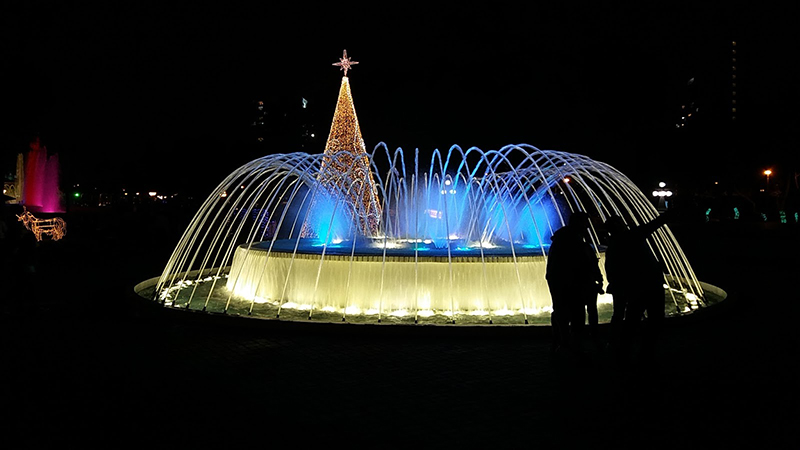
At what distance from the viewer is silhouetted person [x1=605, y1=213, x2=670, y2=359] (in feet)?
24.2

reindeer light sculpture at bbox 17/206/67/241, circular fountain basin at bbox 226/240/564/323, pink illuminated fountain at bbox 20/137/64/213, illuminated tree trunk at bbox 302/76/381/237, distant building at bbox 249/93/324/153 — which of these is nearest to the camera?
circular fountain basin at bbox 226/240/564/323

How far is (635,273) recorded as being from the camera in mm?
7363

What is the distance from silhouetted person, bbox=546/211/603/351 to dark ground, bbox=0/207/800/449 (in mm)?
664

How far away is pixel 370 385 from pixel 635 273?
3.31 meters

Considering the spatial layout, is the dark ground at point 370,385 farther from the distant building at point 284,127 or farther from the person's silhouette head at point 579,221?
the distant building at point 284,127

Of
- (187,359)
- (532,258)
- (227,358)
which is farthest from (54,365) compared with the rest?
(532,258)

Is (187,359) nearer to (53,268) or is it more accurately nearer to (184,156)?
(53,268)

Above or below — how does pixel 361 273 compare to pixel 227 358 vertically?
above

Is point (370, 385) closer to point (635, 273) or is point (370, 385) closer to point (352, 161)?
point (635, 273)

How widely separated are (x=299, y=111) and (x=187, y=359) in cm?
8008

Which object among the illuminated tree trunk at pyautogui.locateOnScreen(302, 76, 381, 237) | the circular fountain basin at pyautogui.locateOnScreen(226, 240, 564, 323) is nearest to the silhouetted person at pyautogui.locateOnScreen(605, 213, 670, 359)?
the circular fountain basin at pyautogui.locateOnScreen(226, 240, 564, 323)

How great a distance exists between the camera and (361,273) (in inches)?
463

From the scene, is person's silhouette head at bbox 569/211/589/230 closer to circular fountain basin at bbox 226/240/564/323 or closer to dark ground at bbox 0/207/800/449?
dark ground at bbox 0/207/800/449

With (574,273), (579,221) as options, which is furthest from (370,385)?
(579,221)
